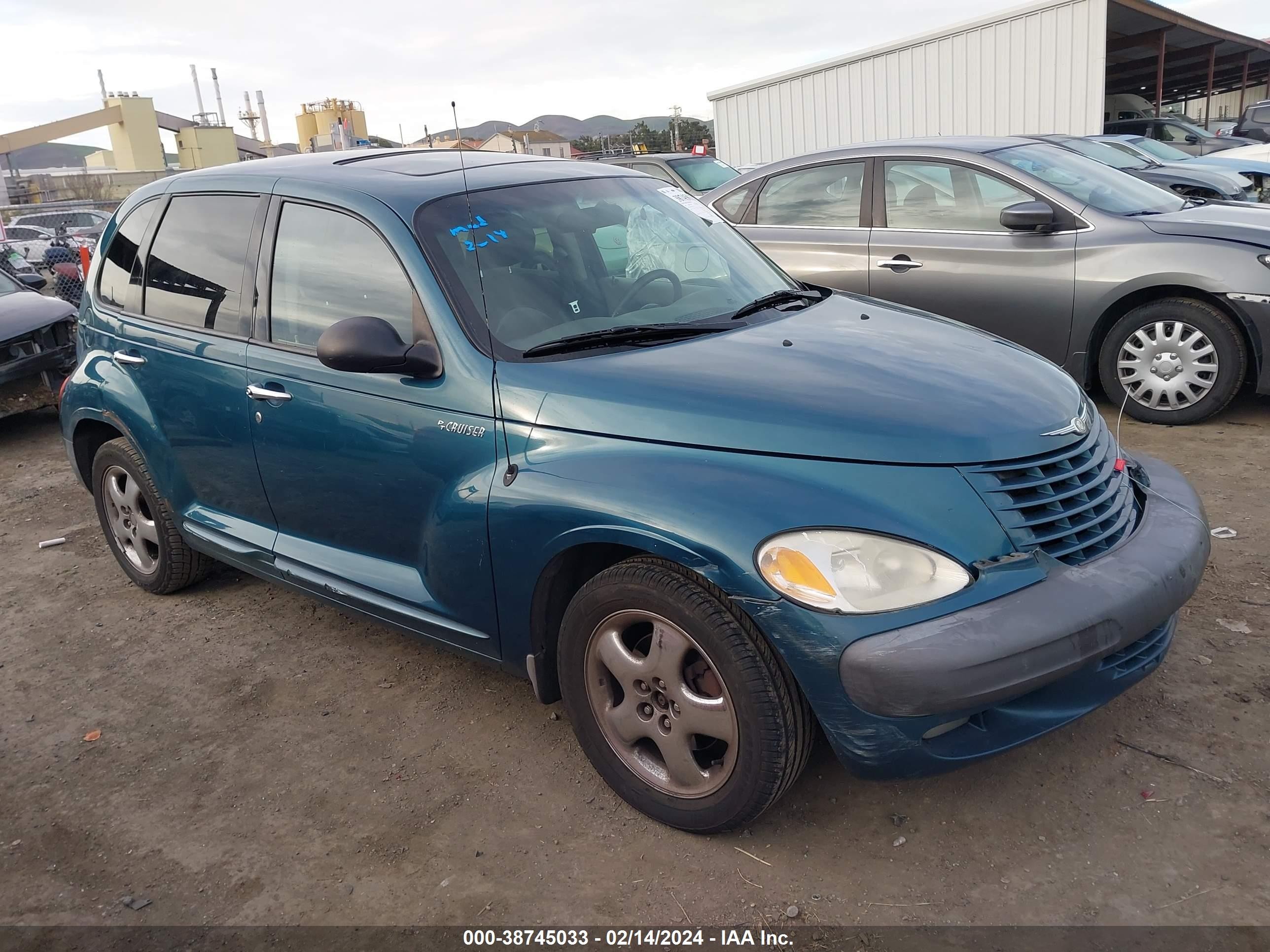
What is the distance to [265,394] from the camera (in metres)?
3.51

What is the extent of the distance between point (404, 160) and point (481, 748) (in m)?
2.13

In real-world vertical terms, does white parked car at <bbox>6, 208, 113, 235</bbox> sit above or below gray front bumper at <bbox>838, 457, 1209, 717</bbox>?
above

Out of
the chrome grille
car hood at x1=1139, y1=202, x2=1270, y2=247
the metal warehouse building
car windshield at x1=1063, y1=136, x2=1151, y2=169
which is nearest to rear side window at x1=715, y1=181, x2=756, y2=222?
car hood at x1=1139, y1=202, x2=1270, y2=247

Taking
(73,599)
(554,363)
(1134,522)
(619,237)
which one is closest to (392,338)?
(554,363)

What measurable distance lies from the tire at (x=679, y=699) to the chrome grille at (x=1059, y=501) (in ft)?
2.16

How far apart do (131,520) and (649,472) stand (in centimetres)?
319

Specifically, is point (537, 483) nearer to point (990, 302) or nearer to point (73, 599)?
point (73, 599)

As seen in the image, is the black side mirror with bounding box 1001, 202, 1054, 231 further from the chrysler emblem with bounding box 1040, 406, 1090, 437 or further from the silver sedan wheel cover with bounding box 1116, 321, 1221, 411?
the chrysler emblem with bounding box 1040, 406, 1090, 437

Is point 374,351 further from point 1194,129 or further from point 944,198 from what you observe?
point 1194,129

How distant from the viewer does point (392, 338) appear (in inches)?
117

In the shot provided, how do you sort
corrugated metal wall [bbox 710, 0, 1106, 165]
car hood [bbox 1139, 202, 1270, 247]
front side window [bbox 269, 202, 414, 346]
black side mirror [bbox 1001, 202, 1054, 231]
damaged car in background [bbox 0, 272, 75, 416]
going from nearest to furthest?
1. front side window [bbox 269, 202, 414, 346]
2. car hood [bbox 1139, 202, 1270, 247]
3. black side mirror [bbox 1001, 202, 1054, 231]
4. damaged car in background [bbox 0, 272, 75, 416]
5. corrugated metal wall [bbox 710, 0, 1106, 165]

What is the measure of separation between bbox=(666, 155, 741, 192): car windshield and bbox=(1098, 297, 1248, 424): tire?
600cm

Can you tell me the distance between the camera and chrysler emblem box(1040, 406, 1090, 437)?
2.68 meters

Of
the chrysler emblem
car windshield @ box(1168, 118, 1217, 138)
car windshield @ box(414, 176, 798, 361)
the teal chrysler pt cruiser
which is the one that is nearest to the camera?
the teal chrysler pt cruiser
